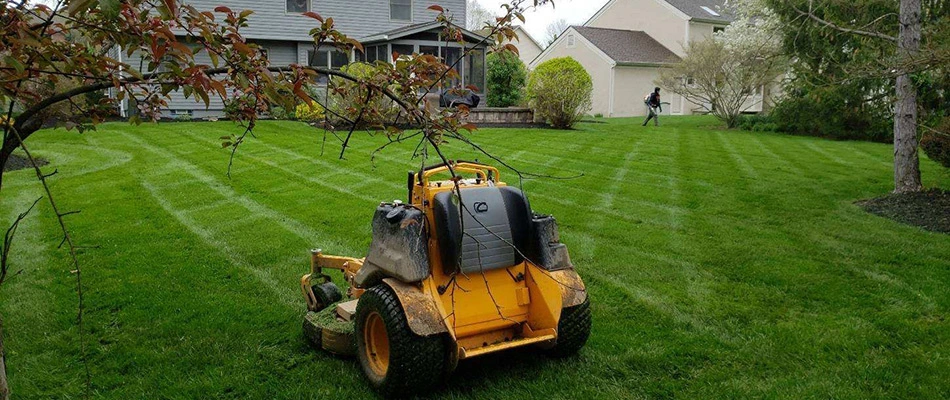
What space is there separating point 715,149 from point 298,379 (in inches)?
553

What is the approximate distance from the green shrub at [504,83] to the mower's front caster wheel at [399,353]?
22522mm

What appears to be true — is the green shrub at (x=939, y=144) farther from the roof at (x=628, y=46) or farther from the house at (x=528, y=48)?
the house at (x=528, y=48)

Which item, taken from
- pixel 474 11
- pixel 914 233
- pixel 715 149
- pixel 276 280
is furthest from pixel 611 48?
pixel 474 11

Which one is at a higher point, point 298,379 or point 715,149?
point 715,149

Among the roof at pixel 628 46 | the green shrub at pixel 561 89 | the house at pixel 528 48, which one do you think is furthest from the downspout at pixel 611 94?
the house at pixel 528 48

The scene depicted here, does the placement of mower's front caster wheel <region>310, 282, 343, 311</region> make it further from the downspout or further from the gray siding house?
the downspout

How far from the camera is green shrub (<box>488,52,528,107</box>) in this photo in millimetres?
26719

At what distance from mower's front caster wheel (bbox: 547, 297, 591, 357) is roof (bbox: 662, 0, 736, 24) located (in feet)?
101

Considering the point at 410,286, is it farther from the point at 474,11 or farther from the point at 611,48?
the point at 474,11

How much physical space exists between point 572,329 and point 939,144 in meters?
8.13

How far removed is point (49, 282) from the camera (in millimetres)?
6516

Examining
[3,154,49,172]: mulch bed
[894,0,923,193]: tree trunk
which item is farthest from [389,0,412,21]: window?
[894,0,923,193]: tree trunk

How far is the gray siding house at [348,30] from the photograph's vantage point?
23.8 metres

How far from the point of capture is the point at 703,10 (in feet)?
113
